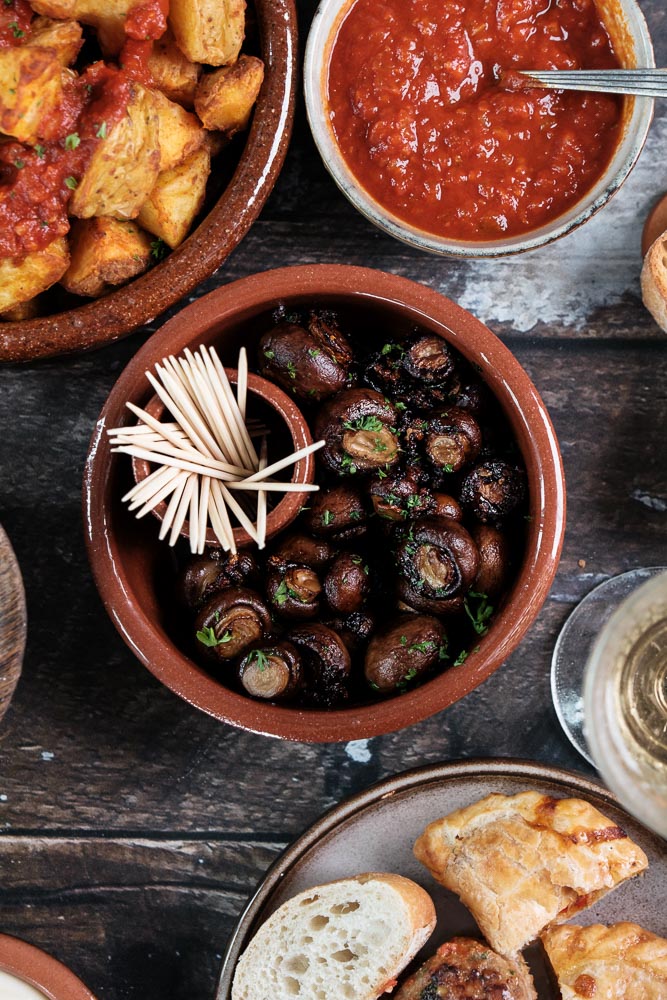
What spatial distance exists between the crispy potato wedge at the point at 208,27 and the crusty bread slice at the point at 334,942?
1574 mm

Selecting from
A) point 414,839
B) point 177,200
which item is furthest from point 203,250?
point 414,839

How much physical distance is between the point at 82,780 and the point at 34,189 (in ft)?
4.12

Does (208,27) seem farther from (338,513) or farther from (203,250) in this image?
(338,513)

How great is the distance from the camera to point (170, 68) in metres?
1.76

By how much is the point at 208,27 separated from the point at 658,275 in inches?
39.5

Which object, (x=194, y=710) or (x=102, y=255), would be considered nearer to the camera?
(x=102, y=255)

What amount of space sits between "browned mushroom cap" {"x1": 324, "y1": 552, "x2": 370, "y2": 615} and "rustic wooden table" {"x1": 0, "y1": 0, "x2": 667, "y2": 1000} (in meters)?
0.52

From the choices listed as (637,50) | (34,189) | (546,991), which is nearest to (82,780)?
(546,991)

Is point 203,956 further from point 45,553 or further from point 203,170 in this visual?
point 203,170

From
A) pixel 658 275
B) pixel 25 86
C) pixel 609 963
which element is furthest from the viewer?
pixel 658 275

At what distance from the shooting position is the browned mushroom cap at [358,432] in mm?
1667

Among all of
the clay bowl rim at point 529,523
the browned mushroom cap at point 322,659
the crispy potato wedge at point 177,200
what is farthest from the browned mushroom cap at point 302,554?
the crispy potato wedge at point 177,200

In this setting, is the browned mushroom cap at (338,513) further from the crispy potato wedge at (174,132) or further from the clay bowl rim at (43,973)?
the clay bowl rim at (43,973)

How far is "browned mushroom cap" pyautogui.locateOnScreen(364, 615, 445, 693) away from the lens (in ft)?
5.48
